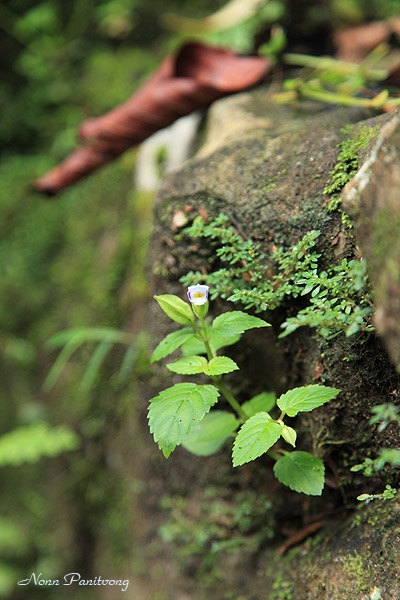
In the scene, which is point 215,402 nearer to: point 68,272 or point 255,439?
point 255,439

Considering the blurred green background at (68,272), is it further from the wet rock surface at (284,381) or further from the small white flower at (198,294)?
the small white flower at (198,294)

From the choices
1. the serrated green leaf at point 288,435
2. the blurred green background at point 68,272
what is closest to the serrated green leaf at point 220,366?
the serrated green leaf at point 288,435

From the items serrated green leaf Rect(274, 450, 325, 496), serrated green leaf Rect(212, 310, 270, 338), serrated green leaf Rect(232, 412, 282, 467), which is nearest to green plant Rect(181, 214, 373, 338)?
serrated green leaf Rect(212, 310, 270, 338)

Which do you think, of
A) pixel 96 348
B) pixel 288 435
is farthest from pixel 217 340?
pixel 96 348

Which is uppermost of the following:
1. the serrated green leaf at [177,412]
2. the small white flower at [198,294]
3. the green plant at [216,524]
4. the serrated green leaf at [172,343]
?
the small white flower at [198,294]

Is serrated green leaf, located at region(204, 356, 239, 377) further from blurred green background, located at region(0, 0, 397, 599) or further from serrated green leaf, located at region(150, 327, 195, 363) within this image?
blurred green background, located at region(0, 0, 397, 599)

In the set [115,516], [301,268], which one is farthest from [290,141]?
[115,516]
